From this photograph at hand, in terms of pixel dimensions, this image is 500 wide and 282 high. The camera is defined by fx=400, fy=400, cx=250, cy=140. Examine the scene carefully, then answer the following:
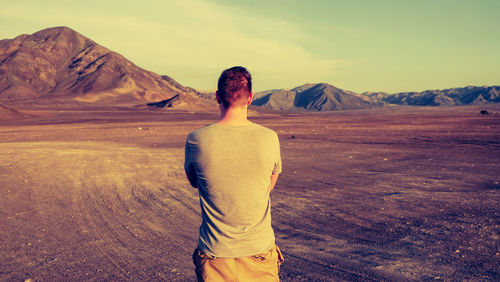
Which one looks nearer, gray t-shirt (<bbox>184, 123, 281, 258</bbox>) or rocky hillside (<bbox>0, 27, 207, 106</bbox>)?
gray t-shirt (<bbox>184, 123, 281, 258</bbox>)

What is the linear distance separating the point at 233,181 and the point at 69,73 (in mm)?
172107

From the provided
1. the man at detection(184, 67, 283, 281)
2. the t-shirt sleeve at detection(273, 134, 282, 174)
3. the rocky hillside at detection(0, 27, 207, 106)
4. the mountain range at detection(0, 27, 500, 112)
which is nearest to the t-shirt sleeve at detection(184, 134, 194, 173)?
the man at detection(184, 67, 283, 281)

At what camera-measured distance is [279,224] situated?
7.36 meters

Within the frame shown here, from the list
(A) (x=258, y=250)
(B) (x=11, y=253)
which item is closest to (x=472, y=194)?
(A) (x=258, y=250)

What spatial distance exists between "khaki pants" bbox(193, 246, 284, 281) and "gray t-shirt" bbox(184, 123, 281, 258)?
0.04 metres

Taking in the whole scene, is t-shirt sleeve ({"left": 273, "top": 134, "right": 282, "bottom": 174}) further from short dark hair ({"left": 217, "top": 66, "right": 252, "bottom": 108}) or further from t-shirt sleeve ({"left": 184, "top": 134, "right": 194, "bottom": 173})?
t-shirt sleeve ({"left": 184, "top": 134, "right": 194, "bottom": 173})

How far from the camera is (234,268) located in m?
2.46

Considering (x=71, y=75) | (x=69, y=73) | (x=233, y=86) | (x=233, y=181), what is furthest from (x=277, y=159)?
(x=69, y=73)

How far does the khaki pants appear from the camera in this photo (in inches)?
96.7

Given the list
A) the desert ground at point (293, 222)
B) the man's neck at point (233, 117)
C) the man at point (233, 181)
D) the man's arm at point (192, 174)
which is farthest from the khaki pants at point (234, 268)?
the desert ground at point (293, 222)

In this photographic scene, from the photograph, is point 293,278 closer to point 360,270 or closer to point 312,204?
point 360,270

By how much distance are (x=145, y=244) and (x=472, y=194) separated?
25.2ft

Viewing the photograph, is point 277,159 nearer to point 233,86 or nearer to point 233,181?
point 233,181

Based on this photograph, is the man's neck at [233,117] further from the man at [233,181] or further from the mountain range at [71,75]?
the mountain range at [71,75]
